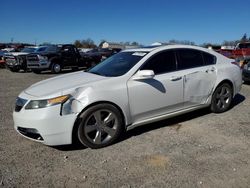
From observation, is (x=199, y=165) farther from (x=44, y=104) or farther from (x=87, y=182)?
(x=44, y=104)

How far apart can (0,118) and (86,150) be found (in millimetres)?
2876

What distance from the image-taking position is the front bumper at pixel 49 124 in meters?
4.07

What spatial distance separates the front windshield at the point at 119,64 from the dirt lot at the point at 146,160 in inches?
45.7

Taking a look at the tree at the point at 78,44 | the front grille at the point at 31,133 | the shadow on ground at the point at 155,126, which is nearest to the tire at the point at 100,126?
the shadow on ground at the point at 155,126

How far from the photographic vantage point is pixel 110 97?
4.42 m

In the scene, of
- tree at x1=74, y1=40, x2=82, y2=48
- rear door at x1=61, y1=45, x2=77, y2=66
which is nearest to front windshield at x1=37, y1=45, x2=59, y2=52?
rear door at x1=61, y1=45, x2=77, y2=66

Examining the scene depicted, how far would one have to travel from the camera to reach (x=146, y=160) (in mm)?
3998

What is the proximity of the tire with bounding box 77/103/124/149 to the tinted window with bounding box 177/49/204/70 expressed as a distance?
66.7 inches

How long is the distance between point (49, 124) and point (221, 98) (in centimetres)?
386

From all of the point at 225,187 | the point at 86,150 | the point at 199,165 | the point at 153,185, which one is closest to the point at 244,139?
the point at 199,165

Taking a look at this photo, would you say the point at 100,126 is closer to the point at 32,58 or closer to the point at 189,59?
the point at 189,59

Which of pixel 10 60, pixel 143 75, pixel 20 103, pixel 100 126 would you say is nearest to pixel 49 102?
pixel 20 103

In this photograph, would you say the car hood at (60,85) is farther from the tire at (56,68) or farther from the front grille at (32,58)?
the tire at (56,68)

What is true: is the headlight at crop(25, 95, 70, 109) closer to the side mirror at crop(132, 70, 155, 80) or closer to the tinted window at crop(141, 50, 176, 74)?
the side mirror at crop(132, 70, 155, 80)
